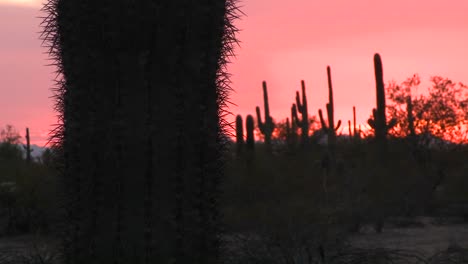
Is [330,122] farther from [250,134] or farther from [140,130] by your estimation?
[140,130]

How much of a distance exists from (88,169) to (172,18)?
111 centimetres

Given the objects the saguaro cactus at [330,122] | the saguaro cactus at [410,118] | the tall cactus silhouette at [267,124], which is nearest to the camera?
the saguaro cactus at [410,118]

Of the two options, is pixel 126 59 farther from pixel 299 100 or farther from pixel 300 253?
pixel 299 100

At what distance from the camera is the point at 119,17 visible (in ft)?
16.2

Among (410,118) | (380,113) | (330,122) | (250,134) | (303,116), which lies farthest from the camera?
(303,116)

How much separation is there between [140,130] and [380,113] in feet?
66.9

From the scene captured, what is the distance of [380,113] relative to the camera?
80.4ft

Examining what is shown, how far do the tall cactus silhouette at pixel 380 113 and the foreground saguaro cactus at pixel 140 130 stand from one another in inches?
769

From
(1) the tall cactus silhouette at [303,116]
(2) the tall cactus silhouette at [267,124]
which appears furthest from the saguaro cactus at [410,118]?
(2) the tall cactus silhouette at [267,124]

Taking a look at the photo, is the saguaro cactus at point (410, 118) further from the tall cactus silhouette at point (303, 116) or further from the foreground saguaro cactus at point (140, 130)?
the foreground saguaro cactus at point (140, 130)

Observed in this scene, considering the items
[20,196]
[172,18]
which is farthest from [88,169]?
[20,196]

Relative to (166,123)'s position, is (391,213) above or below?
below

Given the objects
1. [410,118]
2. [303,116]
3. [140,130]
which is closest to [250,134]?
[410,118]

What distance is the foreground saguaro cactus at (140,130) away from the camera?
4816 millimetres
